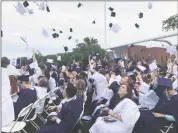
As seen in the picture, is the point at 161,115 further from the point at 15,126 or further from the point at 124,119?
the point at 15,126

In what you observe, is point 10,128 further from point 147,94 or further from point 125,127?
point 147,94

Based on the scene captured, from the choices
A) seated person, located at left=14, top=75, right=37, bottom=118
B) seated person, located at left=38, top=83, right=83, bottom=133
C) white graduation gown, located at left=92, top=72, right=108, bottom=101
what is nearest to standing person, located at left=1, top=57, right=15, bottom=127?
seated person, located at left=38, top=83, right=83, bottom=133

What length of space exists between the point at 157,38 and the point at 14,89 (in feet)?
13.4

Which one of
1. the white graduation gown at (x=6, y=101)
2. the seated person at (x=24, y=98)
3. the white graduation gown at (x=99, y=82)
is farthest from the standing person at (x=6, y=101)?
the white graduation gown at (x=99, y=82)

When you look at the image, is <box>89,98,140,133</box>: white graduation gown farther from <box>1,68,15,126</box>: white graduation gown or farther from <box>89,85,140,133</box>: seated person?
<box>1,68,15,126</box>: white graduation gown

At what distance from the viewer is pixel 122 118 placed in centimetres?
432

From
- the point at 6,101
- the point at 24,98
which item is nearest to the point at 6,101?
the point at 6,101

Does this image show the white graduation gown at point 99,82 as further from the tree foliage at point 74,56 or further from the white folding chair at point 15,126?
the tree foliage at point 74,56

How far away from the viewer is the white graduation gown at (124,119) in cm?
428

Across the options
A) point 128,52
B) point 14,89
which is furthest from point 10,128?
Answer: point 128,52

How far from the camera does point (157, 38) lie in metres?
7.88

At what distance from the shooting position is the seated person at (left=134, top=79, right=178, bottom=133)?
468cm

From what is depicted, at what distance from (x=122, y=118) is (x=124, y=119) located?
0.04m

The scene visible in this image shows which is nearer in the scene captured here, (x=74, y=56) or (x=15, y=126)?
(x=15, y=126)
